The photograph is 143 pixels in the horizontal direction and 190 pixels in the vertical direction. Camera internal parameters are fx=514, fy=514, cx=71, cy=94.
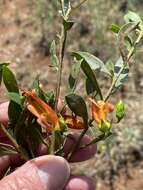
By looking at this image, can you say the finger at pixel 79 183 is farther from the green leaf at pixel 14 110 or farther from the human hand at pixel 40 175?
the green leaf at pixel 14 110

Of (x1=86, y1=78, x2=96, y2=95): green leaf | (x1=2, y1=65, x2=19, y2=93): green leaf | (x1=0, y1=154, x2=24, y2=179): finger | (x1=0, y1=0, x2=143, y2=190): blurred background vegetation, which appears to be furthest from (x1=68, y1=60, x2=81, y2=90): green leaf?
(x1=0, y1=0, x2=143, y2=190): blurred background vegetation

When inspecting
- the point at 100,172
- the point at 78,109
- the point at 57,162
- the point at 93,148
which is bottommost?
the point at 100,172

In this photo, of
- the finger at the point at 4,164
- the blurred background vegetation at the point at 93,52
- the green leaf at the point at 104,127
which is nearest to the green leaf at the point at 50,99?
the green leaf at the point at 104,127

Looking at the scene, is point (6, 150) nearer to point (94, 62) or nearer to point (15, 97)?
point (15, 97)

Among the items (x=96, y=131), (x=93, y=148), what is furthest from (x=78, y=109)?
(x=93, y=148)

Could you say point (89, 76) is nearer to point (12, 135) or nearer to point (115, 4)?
point (12, 135)

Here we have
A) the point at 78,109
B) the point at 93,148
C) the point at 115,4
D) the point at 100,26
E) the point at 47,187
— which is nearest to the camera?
the point at 78,109

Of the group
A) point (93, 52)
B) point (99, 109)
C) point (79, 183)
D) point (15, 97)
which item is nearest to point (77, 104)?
point (99, 109)

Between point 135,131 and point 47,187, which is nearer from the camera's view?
point 47,187
